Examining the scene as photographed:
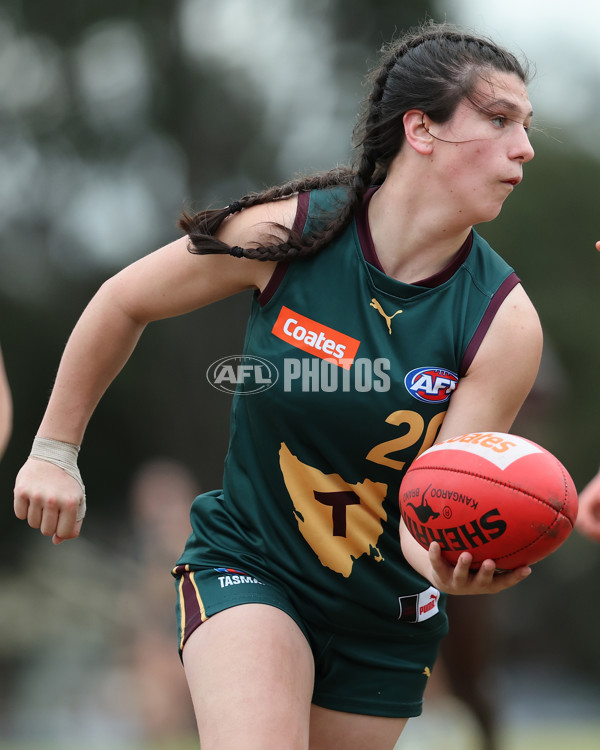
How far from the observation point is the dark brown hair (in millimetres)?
2783

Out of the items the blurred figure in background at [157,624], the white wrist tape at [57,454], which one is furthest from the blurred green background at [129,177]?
the white wrist tape at [57,454]

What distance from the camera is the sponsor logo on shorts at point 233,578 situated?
2781 millimetres

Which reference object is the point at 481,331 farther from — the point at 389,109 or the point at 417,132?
the point at 389,109

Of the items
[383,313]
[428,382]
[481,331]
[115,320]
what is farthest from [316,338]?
[115,320]

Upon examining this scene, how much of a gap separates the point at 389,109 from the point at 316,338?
0.68 metres

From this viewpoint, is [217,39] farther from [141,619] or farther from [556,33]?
[141,619]

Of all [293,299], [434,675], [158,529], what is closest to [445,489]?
[293,299]

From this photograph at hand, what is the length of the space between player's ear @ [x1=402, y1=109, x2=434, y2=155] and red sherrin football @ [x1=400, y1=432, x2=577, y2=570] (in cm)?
83

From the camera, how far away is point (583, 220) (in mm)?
13023

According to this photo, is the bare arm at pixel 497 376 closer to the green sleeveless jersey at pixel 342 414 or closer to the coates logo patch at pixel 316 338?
the green sleeveless jersey at pixel 342 414

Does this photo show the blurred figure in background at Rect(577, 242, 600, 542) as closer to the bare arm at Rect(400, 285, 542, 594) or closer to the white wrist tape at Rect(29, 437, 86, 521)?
the bare arm at Rect(400, 285, 542, 594)

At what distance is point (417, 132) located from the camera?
2832 mm

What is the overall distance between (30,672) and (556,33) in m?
8.14

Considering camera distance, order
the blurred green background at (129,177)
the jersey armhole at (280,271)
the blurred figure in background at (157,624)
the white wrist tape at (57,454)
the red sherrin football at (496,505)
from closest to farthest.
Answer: the red sherrin football at (496,505) < the jersey armhole at (280,271) < the white wrist tape at (57,454) < the blurred figure in background at (157,624) < the blurred green background at (129,177)
